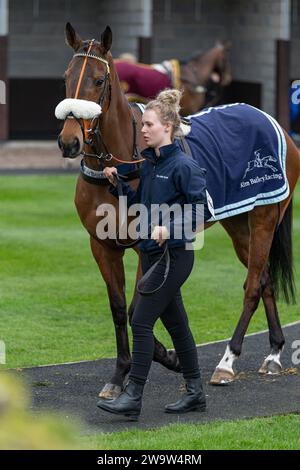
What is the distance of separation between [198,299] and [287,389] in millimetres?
3079

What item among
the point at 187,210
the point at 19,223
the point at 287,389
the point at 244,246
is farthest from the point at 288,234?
the point at 19,223

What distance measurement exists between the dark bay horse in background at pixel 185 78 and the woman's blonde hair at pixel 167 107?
1191 cm

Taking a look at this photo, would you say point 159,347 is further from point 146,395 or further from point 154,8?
point 154,8

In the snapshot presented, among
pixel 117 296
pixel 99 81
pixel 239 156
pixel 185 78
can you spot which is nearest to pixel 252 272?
pixel 239 156

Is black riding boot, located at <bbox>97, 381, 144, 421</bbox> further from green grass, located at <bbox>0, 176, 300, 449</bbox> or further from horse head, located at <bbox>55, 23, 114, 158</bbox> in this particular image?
horse head, located at <bbox>55, 23, 114, 158</bbox>

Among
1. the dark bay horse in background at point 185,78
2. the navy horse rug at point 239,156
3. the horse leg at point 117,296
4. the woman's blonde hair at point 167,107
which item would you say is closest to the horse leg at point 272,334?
the navy horse rug at point 239,156

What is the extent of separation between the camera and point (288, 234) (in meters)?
7.21

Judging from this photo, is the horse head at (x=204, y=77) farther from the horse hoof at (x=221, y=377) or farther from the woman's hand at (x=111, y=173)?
the woman's hand at (x=111, y=173)

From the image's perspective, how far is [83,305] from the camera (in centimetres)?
901

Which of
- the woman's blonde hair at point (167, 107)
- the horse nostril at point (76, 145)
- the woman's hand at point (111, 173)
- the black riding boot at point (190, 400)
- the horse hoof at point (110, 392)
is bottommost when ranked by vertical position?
the horse hoof at point (110, 392)

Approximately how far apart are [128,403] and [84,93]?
1.71 m

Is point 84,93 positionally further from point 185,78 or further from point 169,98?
point 185,78

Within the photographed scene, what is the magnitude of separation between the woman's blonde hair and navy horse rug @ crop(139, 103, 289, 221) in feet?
2.87

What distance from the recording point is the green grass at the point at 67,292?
7668mm
